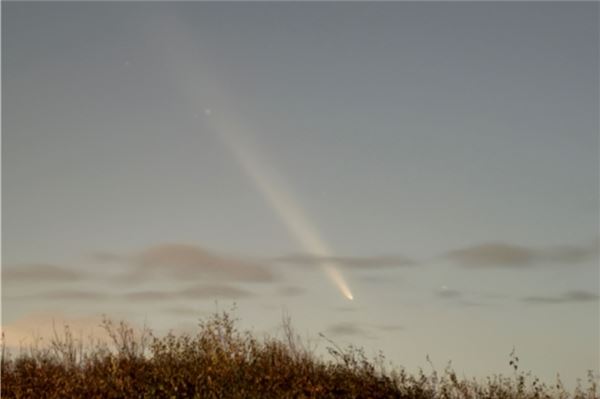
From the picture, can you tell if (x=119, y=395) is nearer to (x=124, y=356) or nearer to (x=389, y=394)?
(x=124, y=356)

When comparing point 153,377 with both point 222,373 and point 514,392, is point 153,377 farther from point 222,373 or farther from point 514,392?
point 514,392

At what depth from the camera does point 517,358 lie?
16844 mm

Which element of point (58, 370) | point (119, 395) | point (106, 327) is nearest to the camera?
point (119, 395)

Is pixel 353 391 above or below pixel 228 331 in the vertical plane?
below

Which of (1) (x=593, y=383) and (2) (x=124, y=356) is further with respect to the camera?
(2) (x=124, y=356)

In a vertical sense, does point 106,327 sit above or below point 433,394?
above

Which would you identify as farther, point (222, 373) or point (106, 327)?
point (106, 327)

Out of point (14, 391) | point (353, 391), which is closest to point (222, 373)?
point (353, 391)

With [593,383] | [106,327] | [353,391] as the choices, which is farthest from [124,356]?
[593,383]

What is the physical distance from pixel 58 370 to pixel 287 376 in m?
5.39

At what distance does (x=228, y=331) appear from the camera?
19.0 meters

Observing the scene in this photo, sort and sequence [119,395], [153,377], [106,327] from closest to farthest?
[119,395] → [153,377] → [106,327]

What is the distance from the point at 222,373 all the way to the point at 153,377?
4.89ft

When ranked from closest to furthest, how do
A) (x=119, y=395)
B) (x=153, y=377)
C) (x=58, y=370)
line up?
(x=119, y=395), (x=153, y=377), (x=58, y=370)
